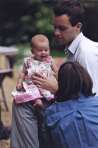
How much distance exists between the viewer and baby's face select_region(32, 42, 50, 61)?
554 cm

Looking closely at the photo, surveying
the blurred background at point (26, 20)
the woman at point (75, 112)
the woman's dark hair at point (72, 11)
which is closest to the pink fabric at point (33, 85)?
the woman's dark hair at point (72, 11)

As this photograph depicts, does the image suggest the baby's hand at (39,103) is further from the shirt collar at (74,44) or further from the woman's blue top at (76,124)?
the woman's blue top at (76,124)

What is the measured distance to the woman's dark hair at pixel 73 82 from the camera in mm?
4750

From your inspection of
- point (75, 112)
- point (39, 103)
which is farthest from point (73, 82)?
point (39, 103)

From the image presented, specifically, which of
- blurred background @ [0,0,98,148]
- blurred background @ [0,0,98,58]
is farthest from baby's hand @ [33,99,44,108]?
blurred background @ [0,0,98,58]

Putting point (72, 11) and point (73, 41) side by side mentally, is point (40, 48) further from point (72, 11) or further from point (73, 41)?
point (72, 11)

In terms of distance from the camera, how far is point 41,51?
5555mm

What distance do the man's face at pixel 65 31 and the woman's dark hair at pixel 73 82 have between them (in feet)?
1.74

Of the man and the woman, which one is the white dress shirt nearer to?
the man

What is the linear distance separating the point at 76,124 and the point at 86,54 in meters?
0.75

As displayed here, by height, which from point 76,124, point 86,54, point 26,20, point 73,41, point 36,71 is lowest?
point 76,124

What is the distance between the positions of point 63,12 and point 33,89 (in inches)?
26.7

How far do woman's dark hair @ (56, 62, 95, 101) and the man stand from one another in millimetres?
429

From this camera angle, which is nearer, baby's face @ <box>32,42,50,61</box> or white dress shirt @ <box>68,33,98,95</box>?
white dress shirt @ <box>68,33,98,95</box>
